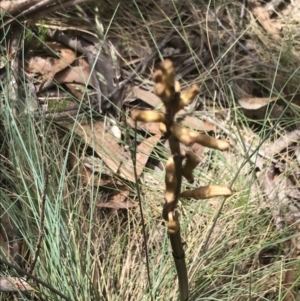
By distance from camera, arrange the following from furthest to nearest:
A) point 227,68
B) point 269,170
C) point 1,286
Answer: point 227,68
point 269,170
point 1,286

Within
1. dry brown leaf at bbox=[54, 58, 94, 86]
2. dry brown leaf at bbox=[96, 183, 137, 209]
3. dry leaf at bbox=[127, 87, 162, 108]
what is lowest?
dry brown leaf at bbox=[96, 183, 137, 209]

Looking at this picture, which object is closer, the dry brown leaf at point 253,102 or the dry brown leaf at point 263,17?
the dry brown leaf at point 253,102

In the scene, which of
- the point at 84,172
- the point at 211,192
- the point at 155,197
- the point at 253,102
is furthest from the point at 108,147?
the point at 211,192

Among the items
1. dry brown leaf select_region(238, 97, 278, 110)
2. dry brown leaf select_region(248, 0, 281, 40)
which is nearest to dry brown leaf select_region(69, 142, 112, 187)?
dry brown leaf select_region(238, 97, 278, 110)

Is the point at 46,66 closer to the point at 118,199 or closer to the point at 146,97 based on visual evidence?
the point at 146,97

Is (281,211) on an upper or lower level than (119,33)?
lower

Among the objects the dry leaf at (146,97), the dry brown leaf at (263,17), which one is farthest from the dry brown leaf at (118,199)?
the dry brown leaf at (263,17)

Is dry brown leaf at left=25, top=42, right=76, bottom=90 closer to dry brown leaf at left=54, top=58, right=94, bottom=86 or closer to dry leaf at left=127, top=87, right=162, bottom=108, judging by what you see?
dry brown leaf at left=54, top=58, right=94, bottom=86

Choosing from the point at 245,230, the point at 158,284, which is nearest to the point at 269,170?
the point at 245,230

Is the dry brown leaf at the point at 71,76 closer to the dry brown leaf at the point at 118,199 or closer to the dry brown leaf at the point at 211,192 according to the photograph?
the dry brown leaf at the point at 118,199

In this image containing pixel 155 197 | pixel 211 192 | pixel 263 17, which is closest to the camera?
pixel 211 192

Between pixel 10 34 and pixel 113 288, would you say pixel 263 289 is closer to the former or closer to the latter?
pixel 113 288
